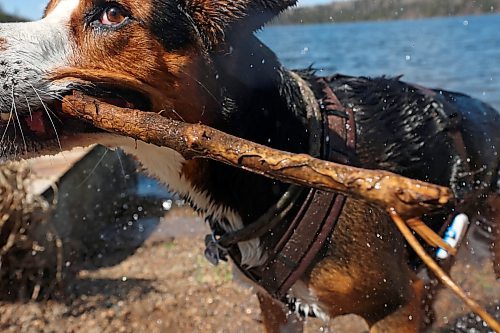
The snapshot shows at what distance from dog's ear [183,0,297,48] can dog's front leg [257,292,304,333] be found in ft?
4.89

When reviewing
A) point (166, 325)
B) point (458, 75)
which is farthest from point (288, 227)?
point (458, 75)

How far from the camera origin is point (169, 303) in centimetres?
460

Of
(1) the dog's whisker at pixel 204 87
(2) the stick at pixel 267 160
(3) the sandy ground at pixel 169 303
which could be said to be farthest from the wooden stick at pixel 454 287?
(3) the sandy ground at pixel 169 303

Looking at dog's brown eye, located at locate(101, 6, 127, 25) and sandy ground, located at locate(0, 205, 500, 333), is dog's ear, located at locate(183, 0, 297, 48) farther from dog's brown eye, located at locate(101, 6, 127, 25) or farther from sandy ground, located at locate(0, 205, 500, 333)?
sandy ground, located at locate(0, 205, 500, 333)

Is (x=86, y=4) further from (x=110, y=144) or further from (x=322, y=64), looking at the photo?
(x=322, y=64)

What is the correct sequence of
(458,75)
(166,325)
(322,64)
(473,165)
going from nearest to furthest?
(473,165) → (166,325) → (458,75) → (322,64)

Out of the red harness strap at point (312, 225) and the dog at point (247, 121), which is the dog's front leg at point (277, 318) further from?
the red harness strap at point (312, 225)

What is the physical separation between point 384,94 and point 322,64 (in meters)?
14.4

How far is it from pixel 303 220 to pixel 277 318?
0.94m

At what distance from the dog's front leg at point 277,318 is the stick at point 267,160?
156 centimetres

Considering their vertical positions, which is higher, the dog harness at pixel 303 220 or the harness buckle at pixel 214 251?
the dog harness at pixel 303 220

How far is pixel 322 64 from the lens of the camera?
17.5 meters

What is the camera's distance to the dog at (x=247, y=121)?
2656 mm

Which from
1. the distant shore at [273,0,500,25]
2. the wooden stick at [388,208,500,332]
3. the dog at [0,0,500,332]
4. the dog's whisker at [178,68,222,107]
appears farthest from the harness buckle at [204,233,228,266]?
the wooden stick at [388,208,500,332]
